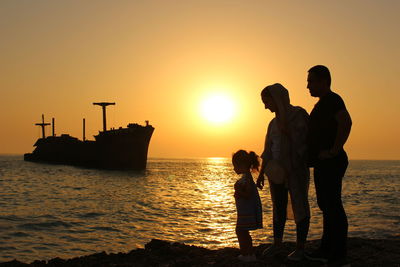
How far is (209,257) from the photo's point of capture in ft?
16.3

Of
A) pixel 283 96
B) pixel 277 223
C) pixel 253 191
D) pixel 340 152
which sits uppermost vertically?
pixel 283 96

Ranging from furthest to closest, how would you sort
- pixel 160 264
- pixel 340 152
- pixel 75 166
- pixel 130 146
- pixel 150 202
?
pixel 75 166
pixel 130 146
pixel 150 202
pixel 160 264
pixel 340 152

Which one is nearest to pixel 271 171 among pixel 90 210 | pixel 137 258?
pixel 137 258

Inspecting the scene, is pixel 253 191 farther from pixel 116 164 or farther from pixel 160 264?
pixel 116 164

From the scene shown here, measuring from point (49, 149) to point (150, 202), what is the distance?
54032mm

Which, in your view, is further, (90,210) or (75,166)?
(75,166)

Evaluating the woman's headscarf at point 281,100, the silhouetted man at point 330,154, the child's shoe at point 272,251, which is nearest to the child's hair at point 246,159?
the woman's headscarf at point 281,100

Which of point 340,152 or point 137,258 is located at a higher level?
point 340,152

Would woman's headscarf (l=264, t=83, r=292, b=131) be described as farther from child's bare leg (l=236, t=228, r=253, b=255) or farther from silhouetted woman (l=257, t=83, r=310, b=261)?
child's bare leg (l=236, t=228, r=253, b=255)

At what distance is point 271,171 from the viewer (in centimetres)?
440

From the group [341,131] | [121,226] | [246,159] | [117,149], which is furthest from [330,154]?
[117,149]

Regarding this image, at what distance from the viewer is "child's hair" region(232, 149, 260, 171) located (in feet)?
15.1

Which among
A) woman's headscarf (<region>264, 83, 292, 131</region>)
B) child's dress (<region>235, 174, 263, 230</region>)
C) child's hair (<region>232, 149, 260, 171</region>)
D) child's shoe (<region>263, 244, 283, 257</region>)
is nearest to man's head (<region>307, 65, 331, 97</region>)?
woman's headscarf (<region>264, 83, 292, 131</region>)

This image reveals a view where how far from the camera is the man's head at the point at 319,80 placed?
411cm
